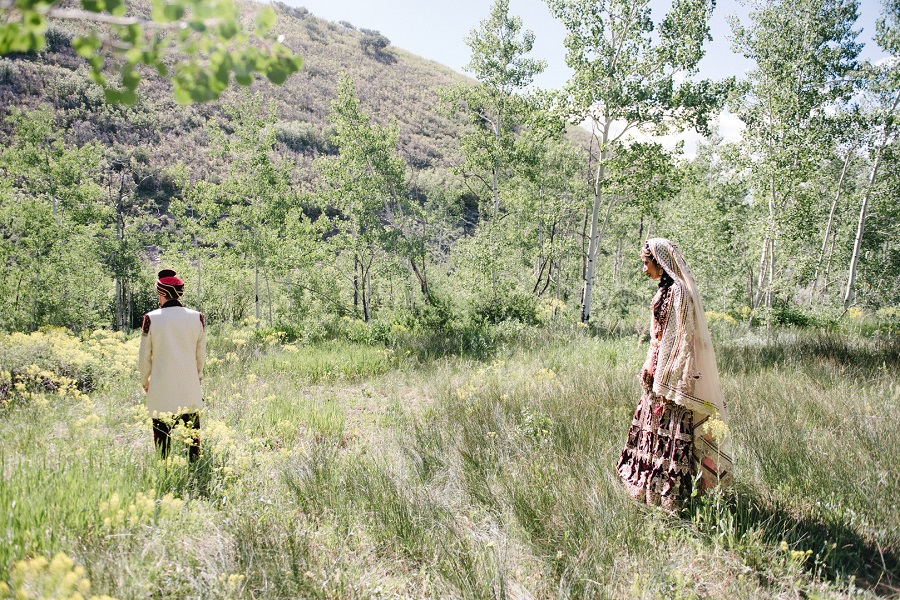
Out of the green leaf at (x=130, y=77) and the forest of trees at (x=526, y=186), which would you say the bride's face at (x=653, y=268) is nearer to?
the green leaf at (x=130, y=77)

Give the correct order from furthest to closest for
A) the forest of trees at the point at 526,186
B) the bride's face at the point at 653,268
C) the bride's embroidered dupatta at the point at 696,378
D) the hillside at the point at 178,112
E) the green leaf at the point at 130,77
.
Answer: the hillside at the point at 178,112 < the forest of trees at the point at 526,186 < the bride's face at the point at 653,268 < the bride's embroidered dupatta at the point at 696,378 < the green leaf at the point at 130,77

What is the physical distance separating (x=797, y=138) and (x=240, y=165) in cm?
1653

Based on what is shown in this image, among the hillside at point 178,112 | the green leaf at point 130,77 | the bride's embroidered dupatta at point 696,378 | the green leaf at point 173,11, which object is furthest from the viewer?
the hillside at point 178,112

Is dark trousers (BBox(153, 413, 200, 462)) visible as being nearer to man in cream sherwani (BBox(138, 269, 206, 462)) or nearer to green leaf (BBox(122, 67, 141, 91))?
man in cream sherwani (BBox(138, 269, 206, 462))

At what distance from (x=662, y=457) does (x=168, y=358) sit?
13.7 ft

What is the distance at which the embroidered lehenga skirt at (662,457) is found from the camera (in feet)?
10.9

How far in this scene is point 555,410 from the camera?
16.9ft

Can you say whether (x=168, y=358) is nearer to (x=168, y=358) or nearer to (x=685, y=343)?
(x=168, y=358)

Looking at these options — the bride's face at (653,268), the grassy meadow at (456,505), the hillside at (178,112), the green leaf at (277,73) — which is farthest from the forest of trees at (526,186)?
the green leaf at (277,73)

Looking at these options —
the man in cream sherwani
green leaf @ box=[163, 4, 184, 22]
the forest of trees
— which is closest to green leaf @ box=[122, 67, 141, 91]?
green leaf @ box=[163, 4, 184, 22]

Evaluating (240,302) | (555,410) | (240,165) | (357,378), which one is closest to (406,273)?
(357,378)

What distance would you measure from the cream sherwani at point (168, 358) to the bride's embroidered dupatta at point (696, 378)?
3.84 m

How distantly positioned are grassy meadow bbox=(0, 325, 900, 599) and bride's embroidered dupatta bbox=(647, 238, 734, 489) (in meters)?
0.30

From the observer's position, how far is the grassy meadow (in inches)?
98.7
